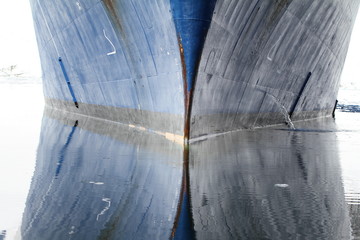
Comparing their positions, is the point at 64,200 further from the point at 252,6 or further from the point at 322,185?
the point at 252,6

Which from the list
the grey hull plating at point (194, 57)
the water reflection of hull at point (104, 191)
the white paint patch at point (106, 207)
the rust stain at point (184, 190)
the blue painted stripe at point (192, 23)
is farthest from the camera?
the grey hull plating at point (194, 57)

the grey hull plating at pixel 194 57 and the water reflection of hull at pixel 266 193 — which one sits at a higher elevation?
the grey hull plating at pixel 194 57

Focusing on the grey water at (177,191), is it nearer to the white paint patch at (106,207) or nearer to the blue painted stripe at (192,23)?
the white paint patch at (106,207)

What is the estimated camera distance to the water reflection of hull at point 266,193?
Result: 163 inches

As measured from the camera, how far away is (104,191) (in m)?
5.60

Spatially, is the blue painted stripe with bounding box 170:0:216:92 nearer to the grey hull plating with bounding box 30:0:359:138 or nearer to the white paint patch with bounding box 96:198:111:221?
the grey hull plating with bounding box 30:0:359:138

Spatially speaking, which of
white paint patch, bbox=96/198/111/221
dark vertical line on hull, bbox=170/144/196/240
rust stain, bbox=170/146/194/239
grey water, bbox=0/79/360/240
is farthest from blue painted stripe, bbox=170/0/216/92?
white paint patch, bbox=96/198/111/221

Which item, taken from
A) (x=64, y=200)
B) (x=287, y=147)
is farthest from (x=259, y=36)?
(x=64, y=200)

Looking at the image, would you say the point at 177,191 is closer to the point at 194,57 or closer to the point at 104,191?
the point at 104,191

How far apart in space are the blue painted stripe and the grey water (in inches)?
76.2

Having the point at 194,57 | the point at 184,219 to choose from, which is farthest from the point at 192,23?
the point at 184,219

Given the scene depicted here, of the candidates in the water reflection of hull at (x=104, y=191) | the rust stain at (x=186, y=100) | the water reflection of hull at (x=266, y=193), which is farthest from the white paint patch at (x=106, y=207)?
the rust stain at (x=186, y=100)

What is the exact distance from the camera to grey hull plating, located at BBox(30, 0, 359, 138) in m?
10.0

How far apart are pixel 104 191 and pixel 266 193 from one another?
1875 mm
